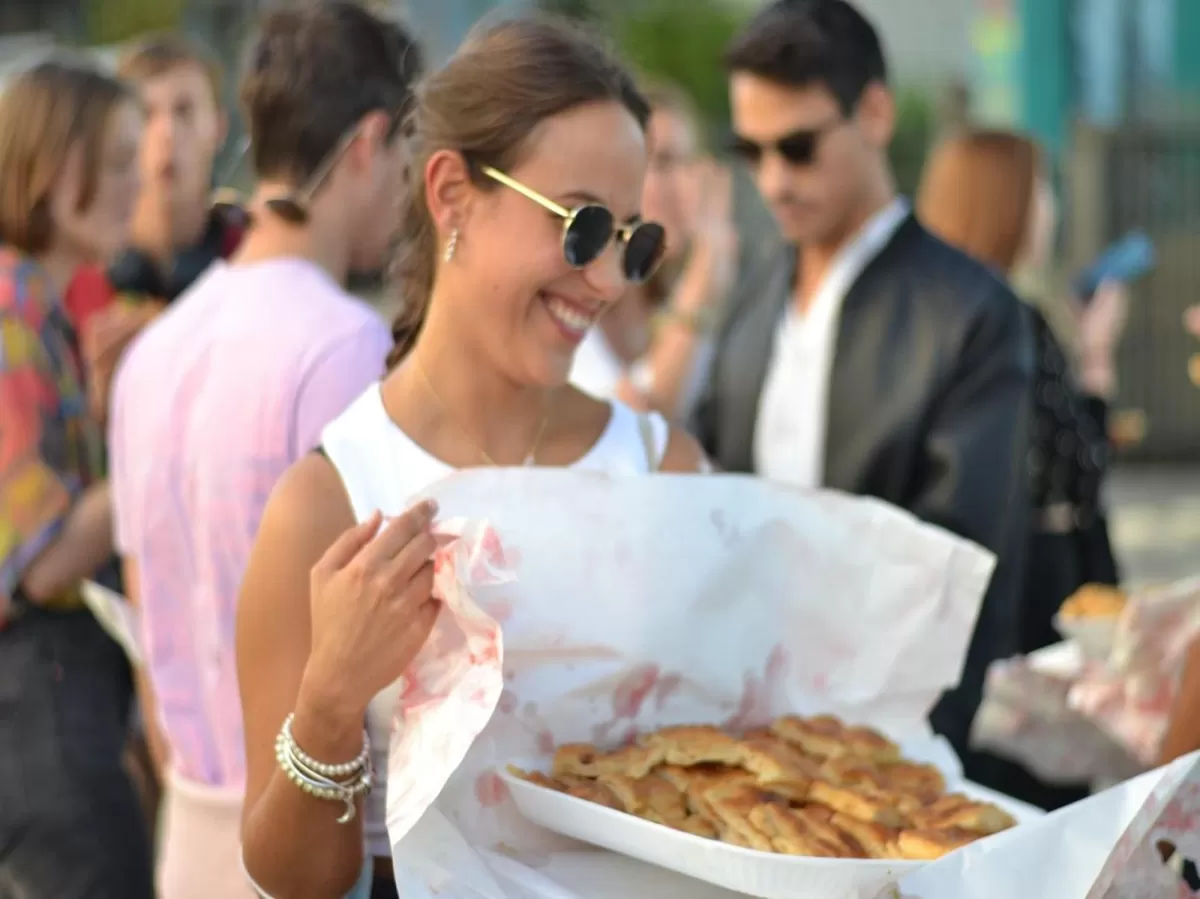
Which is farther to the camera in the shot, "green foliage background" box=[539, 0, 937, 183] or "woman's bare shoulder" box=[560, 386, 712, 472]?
"green foliage background" box=[539, 0, 937, 183]

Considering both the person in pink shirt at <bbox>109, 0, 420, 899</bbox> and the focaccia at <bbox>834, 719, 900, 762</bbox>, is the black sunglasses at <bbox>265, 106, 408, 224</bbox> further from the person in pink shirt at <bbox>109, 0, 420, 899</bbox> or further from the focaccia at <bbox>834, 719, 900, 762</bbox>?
the focaccia at <bbox>834, 719, 900, 762</bbox>

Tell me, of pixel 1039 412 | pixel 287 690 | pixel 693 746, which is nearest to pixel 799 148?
pixel 1039 412

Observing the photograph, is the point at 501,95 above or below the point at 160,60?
above

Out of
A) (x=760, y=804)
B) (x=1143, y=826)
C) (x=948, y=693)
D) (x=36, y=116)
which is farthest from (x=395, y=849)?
(x=36, y=116)

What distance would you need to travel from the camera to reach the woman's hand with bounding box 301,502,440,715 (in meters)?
1.90

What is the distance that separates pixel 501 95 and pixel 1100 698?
1792mm

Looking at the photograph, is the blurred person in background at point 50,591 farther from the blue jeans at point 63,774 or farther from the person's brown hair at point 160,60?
the person's brown hair at point 160,60

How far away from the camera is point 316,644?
6.36 ft

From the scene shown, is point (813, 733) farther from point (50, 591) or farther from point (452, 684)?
point (50, 591)

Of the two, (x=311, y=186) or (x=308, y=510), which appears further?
(x=311, y=186)

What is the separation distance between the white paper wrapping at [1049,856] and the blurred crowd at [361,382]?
48 centimetres

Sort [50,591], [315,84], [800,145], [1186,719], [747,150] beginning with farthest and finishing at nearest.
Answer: [747,150] < [800,145] < [50,591] < [315,84] < [1186,719]

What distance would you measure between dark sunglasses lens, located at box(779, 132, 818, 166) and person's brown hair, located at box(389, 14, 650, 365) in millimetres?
1523

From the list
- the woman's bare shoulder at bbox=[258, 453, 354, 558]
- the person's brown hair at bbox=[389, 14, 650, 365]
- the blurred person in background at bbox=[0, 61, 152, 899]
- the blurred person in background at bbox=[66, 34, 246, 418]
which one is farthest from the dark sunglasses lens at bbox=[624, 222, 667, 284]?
the blurred person in background at bbox=[66, 34, 246, 418]
